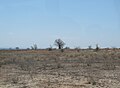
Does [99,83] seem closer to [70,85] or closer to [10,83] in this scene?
[70,85]

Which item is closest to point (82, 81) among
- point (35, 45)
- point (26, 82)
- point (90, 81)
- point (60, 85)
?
point (90, 81)

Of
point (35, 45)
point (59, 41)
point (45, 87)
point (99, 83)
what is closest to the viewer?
point (45, 87)

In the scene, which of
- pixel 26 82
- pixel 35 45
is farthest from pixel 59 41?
pixel 26 82

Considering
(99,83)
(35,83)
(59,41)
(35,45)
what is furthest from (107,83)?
(35,45)

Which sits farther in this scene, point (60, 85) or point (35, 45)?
point (35, 45)

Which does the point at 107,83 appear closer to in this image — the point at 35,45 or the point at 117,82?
the point at 117,82

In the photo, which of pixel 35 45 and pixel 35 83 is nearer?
pixel 35 83

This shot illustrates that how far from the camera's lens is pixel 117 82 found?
52.5ft

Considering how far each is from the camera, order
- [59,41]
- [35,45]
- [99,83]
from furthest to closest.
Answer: [35,45] < [59,41] < [99,83]

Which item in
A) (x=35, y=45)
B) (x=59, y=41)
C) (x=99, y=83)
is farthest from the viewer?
(x=35, y=45)

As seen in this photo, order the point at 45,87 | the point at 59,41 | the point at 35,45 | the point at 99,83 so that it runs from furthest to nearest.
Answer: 1. the point at 35,45
2. the point at 59,41
3. the point at 99,83
4. the point at 45,87

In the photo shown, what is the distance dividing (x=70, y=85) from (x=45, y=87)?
4.60 ft

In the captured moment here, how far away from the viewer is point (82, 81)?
1653 cm

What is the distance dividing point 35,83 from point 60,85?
5.34 feet
